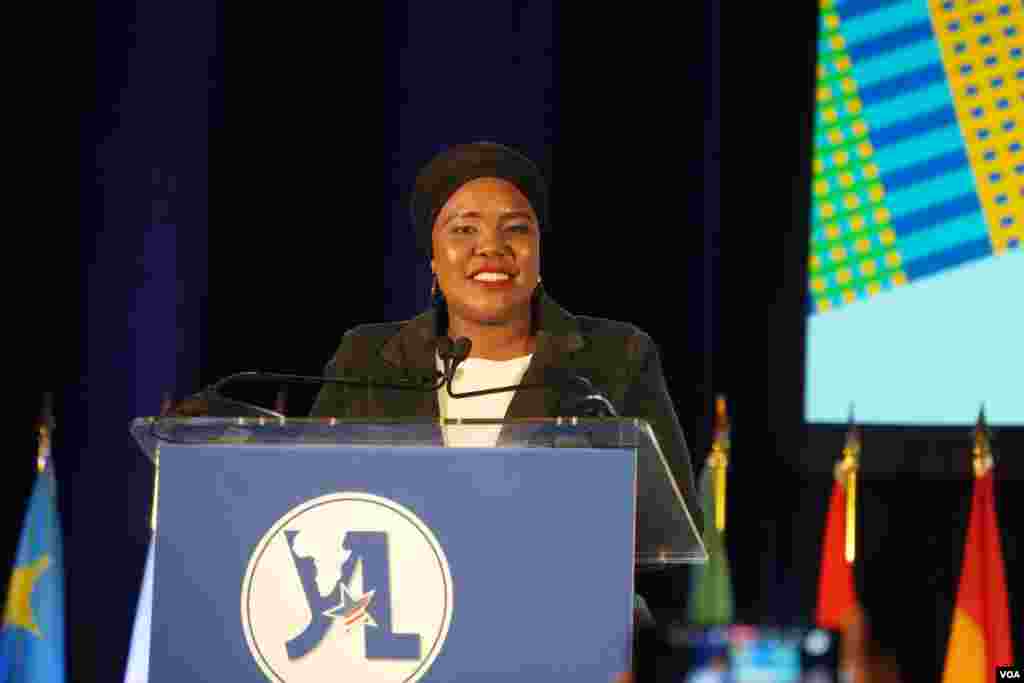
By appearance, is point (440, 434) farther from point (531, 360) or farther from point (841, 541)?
point (841, 541)

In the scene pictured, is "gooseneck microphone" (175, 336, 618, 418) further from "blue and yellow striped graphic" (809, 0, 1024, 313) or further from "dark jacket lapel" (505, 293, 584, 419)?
"blue and yellow striped graphic" (809, 0, 1024, 313)

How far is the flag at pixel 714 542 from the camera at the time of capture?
401cm

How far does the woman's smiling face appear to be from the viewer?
110 inches

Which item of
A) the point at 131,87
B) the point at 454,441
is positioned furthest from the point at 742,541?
the point at 454,441

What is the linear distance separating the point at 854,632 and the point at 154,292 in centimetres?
391

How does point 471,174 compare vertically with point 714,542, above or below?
above

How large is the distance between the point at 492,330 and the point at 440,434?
1.07 m

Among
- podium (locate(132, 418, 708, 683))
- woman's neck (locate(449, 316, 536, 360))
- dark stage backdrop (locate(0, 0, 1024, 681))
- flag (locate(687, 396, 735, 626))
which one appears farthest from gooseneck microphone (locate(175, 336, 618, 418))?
dark stage backdrop (locate(0, 0, 1024, 681))

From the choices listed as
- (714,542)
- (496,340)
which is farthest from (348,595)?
(714,542)

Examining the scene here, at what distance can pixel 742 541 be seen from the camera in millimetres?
4508

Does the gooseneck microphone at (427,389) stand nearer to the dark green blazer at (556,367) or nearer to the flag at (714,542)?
the dark green blazer at (556,367)

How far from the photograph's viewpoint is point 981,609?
3875 mm

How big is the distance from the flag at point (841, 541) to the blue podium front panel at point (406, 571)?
8.13 ft

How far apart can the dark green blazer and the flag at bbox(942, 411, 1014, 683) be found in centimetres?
146
